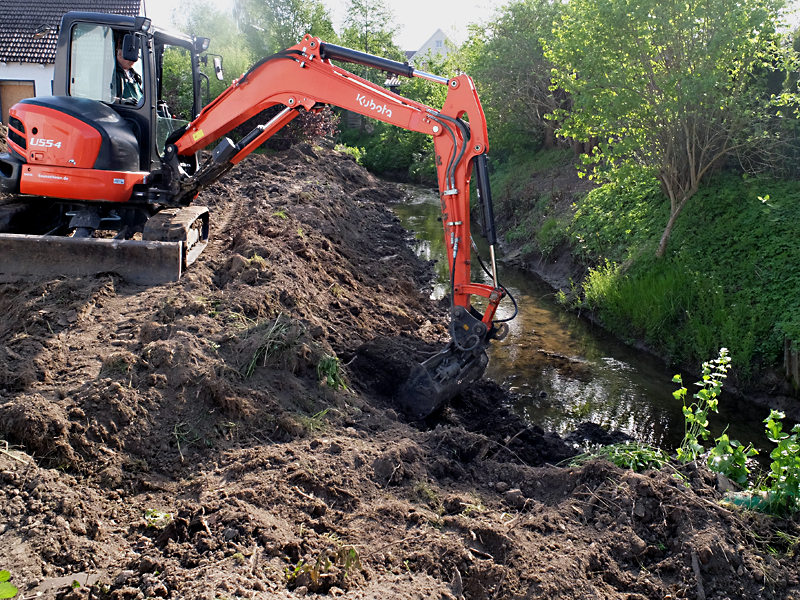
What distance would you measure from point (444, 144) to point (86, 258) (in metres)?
3.89

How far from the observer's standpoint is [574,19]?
10.1 metres

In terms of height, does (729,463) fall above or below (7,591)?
above

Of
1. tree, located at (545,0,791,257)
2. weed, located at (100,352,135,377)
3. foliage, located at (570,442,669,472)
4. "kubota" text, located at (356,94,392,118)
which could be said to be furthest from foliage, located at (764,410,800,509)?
tree, located at (545,0,791,257)

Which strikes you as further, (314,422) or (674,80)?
(674,80)

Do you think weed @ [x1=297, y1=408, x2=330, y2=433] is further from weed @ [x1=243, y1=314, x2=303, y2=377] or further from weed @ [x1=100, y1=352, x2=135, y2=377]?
weed @ [x1=100, y1=352, x2=135, y2=377]

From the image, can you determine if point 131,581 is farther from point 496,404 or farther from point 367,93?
point 367,93

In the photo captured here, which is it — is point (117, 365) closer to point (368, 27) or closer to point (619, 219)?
point (619, 219)

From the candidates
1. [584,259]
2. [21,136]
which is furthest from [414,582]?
[584,259]

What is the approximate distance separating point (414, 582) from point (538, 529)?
38.6 inches

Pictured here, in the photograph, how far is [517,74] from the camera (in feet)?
59.6

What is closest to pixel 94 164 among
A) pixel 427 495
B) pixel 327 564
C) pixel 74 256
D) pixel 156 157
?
pixel 156 157

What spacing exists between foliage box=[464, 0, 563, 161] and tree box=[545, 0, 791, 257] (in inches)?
325

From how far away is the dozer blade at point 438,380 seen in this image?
5.97 metres

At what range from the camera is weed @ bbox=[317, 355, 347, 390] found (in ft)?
18.7
